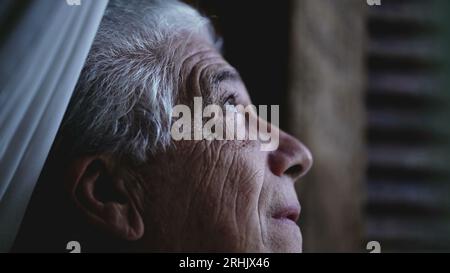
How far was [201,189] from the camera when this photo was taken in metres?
1.03

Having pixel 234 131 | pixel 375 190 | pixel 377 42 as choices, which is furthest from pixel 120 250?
pixel 377 42

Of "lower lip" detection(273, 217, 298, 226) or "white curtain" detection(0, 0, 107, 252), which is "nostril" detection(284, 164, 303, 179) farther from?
"white curtain" detection(0, 0, 107, 252)

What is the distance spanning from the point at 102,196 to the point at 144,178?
0.07m

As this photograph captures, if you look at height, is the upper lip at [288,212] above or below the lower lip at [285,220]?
above

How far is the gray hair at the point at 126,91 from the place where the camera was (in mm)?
1019

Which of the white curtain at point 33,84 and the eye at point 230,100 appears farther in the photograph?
the eye at point 230,100

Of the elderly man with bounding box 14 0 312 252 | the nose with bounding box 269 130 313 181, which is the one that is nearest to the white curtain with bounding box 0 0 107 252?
the elderly man with bounding box 14 0 312 252

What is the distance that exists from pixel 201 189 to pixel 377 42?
818 millimetres

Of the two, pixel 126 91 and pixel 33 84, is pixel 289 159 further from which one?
pixel 33 84

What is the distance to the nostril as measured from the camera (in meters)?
1.11

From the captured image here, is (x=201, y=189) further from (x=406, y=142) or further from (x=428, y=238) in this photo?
(x=406, y=142)

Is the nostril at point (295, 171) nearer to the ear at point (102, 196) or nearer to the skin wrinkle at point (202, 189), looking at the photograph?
the skin wrinkle at point (202, 189)

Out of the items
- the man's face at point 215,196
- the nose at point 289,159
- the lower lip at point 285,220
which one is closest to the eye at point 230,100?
the man's face at point 215,196

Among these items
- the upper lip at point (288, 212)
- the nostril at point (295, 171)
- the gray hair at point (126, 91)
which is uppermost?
the gray hair at point (126, 91)
